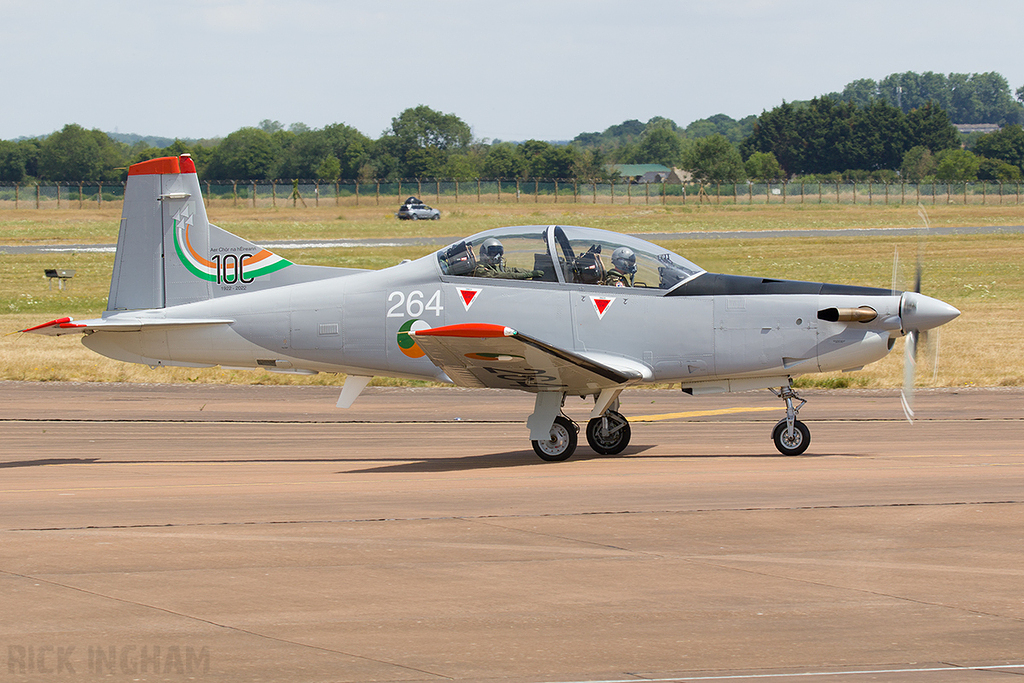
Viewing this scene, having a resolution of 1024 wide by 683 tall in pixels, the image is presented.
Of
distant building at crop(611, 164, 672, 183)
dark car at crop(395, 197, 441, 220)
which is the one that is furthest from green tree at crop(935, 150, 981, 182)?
dark car at crop(395, 197, 441, 220)

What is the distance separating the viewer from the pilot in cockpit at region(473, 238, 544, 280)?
1222 cm

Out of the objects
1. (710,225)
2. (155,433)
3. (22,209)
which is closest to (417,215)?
(710,225)

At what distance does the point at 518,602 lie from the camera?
6.80 metres

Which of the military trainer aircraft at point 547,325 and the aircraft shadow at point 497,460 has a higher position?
the military trainer aircraft at point 547,325

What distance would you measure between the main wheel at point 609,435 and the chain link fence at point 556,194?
248 ft

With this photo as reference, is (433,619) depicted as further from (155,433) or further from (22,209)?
(22,209)

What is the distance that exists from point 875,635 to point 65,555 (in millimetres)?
5514

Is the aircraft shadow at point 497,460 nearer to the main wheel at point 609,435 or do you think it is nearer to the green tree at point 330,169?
the main wheel at point 609,435

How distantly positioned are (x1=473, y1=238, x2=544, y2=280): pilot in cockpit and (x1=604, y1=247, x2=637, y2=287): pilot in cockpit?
2.54 feet

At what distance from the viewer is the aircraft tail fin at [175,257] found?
44.5 ft

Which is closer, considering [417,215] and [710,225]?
[710,225]

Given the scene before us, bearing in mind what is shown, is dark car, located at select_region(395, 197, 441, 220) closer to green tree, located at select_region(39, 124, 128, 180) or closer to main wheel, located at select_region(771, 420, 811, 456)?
main wheel, located at select_region(771, 420, 811, 456)

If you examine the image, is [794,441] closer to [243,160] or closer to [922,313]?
[922,313]

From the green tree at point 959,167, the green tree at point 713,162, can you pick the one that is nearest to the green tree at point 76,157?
the green tree at point 713,162
